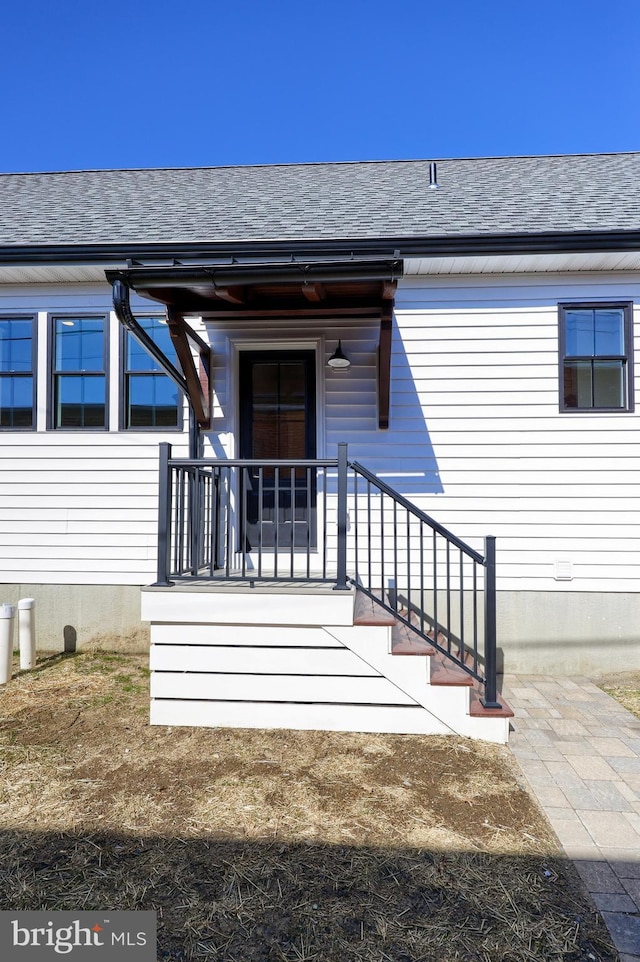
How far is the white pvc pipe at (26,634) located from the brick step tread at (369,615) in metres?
3.22

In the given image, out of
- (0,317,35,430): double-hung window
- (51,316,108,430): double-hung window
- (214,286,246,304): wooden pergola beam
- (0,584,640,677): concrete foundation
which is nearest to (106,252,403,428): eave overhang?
(214,286,246,304): wooden pergola beam

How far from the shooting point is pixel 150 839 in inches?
92.4

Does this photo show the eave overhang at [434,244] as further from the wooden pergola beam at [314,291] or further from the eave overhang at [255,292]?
the wooden pergola beam at [314,291]

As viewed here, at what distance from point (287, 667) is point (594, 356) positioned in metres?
4.03

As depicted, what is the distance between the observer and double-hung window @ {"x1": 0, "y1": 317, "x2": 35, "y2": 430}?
514 cm

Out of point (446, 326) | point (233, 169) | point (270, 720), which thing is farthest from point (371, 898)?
point (233, 169)

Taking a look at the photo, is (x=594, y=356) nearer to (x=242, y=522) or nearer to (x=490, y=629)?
(x=490, y=629)

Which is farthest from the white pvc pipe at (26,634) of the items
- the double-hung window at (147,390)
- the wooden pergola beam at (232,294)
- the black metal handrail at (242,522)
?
the wooden pergola beam at (232,294)

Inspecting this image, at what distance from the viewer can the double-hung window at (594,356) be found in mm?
4777

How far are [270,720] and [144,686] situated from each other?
4.71ft

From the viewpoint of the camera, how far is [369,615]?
3.50 meters

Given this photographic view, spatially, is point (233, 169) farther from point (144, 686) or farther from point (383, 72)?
point (144, 686)

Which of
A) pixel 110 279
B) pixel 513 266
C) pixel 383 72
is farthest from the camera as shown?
pixel 383 72

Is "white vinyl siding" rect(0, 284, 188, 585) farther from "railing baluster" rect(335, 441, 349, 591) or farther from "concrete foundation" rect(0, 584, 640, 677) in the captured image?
"concrete foundation" rect(0, 584, 640, 677)
